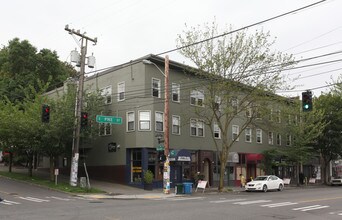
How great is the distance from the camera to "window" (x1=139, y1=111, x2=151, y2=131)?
110 ft

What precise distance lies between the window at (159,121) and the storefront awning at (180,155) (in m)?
2.31

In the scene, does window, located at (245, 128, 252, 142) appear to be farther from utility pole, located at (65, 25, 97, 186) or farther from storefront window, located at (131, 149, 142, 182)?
utility pole, located at (65, 25, 97, 186)

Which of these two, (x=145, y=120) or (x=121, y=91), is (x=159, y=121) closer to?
(x=145, y=120)

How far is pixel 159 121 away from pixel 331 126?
77.9 feet

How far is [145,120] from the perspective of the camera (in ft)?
110

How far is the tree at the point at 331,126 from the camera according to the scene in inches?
1852

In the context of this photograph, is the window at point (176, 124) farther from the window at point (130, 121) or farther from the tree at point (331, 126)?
the tree at point (331, 126)

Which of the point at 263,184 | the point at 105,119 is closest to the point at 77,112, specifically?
the point at 105,119

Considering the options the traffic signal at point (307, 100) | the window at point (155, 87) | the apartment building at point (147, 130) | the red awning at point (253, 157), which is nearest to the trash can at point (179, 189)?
the apartment building at point (147, 130)

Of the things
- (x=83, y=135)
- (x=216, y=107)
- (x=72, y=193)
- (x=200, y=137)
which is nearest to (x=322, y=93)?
(x=200, y=137)

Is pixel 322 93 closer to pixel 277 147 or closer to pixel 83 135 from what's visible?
pixel 277 147

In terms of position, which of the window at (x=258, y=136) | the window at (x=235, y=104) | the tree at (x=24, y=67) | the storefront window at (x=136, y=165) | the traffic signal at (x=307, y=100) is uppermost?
the tree at (x=24, y=67)

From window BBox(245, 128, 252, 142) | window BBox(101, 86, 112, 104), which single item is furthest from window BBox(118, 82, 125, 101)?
window BBox(245, 128, 252, 142)

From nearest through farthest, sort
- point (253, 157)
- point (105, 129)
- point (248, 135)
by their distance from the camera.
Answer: point (105, 129)
point (253, 157)
point (248, 135)
